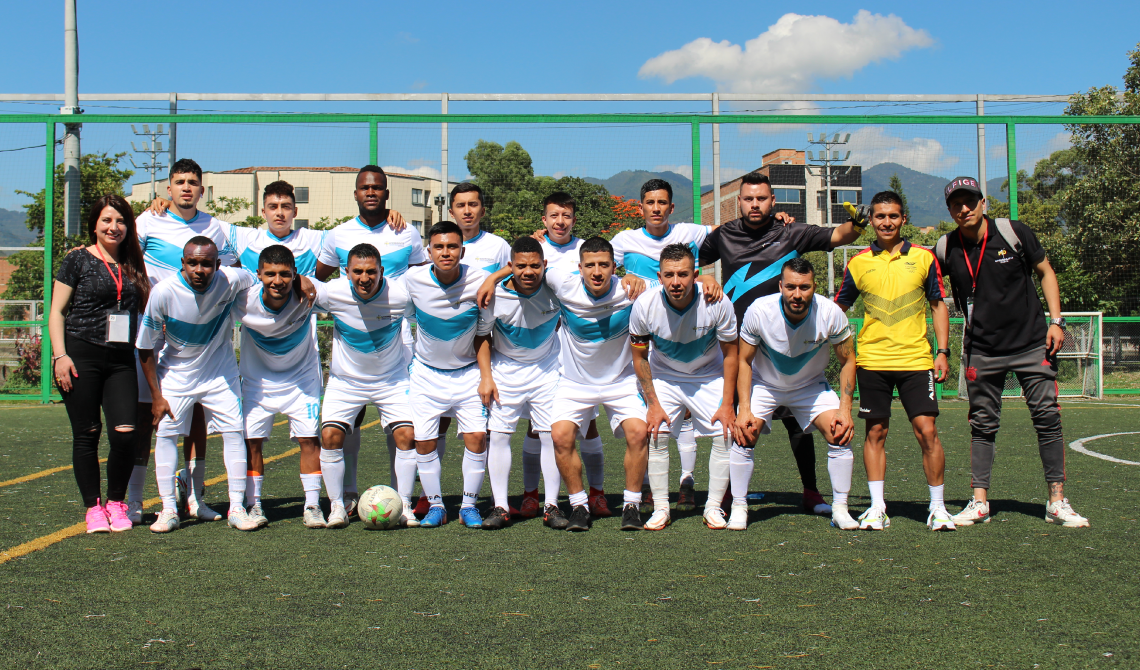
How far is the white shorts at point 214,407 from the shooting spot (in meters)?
Answer: 4.75

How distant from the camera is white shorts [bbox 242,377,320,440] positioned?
4820 millimetres

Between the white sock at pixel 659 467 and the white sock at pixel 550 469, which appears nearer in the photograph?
the white sock at pixel 659 467

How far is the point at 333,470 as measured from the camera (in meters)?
4.80

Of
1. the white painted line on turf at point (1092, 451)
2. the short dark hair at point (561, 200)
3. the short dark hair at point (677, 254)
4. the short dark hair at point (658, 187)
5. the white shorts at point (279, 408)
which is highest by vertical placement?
the short dark hair at point (658, 187)

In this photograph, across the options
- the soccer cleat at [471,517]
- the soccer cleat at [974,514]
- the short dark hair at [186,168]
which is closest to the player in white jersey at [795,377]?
the soccer cleat at [974,514]

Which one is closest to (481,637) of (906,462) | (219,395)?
(219,395)

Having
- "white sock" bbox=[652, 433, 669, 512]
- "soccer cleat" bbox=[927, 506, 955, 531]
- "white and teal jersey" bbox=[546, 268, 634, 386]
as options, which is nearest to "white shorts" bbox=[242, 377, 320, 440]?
"white and teal jersey" bbox=[546, 268, 634, 386]

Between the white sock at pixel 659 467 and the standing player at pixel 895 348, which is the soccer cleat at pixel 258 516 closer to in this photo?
the white sock at pixel 659 467

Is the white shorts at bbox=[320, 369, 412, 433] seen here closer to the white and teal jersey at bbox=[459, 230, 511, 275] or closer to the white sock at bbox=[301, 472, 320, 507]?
the white sock at bbox=[301, 472, 320, 507]

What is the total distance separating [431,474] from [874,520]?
2424 mm

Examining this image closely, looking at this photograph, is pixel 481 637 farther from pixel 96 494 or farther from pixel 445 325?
pixel 96 494

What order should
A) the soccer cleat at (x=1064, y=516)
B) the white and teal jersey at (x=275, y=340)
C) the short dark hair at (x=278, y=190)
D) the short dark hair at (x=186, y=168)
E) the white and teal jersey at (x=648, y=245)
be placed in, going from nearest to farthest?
the soccer cleat at (x=1064, y=516) < the white and teal jersey at (x=275, y=340) < the short dark hair at (x=186, y=168) < the white and teal jersey at (x=648, y=245) < the short dark hair at (x=278, y=190)

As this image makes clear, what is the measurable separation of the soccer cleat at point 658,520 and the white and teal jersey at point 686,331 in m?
0.75

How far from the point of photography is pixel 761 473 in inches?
255
